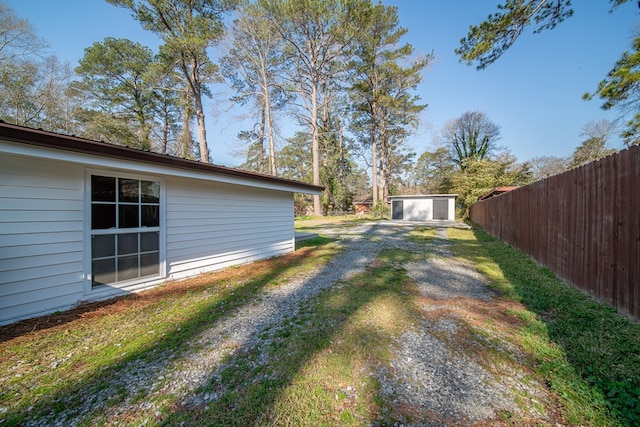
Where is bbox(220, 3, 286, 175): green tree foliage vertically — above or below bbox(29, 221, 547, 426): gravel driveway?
above

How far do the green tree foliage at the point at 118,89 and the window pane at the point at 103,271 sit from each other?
12699mm

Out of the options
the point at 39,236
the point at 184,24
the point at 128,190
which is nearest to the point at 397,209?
the point at 184,24

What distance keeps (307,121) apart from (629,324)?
21589mm

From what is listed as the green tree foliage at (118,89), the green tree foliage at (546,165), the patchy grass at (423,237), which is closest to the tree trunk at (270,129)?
the green tree foliage at (118,89)

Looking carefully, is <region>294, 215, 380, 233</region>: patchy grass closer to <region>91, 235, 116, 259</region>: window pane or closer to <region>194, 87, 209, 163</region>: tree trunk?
<region>194, 87, 209, 163</region>: tree trunk

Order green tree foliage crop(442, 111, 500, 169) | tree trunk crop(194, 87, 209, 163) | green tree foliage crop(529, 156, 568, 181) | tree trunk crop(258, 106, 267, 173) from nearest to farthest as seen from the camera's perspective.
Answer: tree trunk crop(194, 87, 209, 163), tree trunk crop(258, 106, 267, 173), green tree foliage crop(442, 111, 500, 169), green tree foliage crop(529, 156, 568, 181)

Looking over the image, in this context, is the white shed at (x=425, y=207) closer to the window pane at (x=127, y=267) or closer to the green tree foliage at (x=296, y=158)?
the green tree foliage at (x=296, y=158)

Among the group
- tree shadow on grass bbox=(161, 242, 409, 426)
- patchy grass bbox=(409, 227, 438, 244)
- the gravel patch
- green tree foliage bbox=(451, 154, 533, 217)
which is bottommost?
tree shadow on grass bbox=(161, 242, 409, 426)

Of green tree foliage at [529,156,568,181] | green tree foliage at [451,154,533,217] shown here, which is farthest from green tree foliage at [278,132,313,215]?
green tree foliage at [529,156,568,181]

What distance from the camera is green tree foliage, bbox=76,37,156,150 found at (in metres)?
14.2

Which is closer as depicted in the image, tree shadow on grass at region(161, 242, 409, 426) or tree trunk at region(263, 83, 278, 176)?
tree shadow on grass at region(161, 242, 409, 426)

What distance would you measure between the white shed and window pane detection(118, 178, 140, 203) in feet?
71.7

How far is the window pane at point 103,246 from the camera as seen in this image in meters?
3.42

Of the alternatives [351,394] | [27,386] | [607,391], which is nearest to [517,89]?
[607,391]
